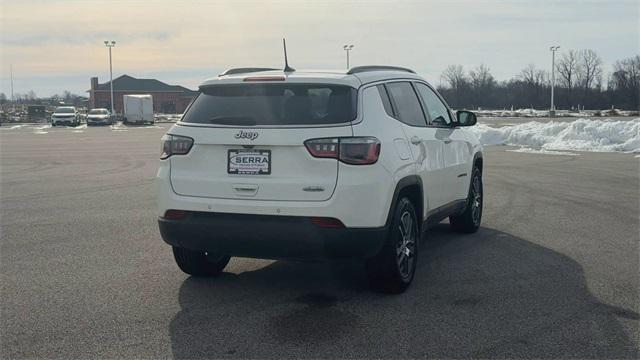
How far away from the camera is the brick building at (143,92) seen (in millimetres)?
100938

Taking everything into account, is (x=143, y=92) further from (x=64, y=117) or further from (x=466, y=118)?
(x=466, y=118)

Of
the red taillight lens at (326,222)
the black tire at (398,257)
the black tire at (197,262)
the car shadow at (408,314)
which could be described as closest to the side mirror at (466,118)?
the car shadow at (408,314)

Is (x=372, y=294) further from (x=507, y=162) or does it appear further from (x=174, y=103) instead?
(x=174, y=103)

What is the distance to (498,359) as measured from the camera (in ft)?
14.4

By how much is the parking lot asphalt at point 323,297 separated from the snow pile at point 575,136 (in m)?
14.1

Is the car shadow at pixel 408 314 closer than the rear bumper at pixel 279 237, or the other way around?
the car shadow at pixel 408 314

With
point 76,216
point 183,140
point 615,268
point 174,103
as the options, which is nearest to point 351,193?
point 183,140

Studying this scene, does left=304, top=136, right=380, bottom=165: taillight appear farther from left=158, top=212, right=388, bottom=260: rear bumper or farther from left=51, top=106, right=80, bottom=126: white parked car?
left=51, top=106, right=80, bottom=126: white parked car

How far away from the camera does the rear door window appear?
634cm

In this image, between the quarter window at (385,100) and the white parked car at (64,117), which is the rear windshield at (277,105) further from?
the white parked car at (64,117)

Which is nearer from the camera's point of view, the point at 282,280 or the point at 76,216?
the point at 282,280

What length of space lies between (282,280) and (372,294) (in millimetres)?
904

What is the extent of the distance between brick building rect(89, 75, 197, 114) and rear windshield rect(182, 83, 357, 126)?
96.3 meters

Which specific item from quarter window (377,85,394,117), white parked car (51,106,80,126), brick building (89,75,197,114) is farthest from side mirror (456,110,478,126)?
brick building (89,75,197,114)
